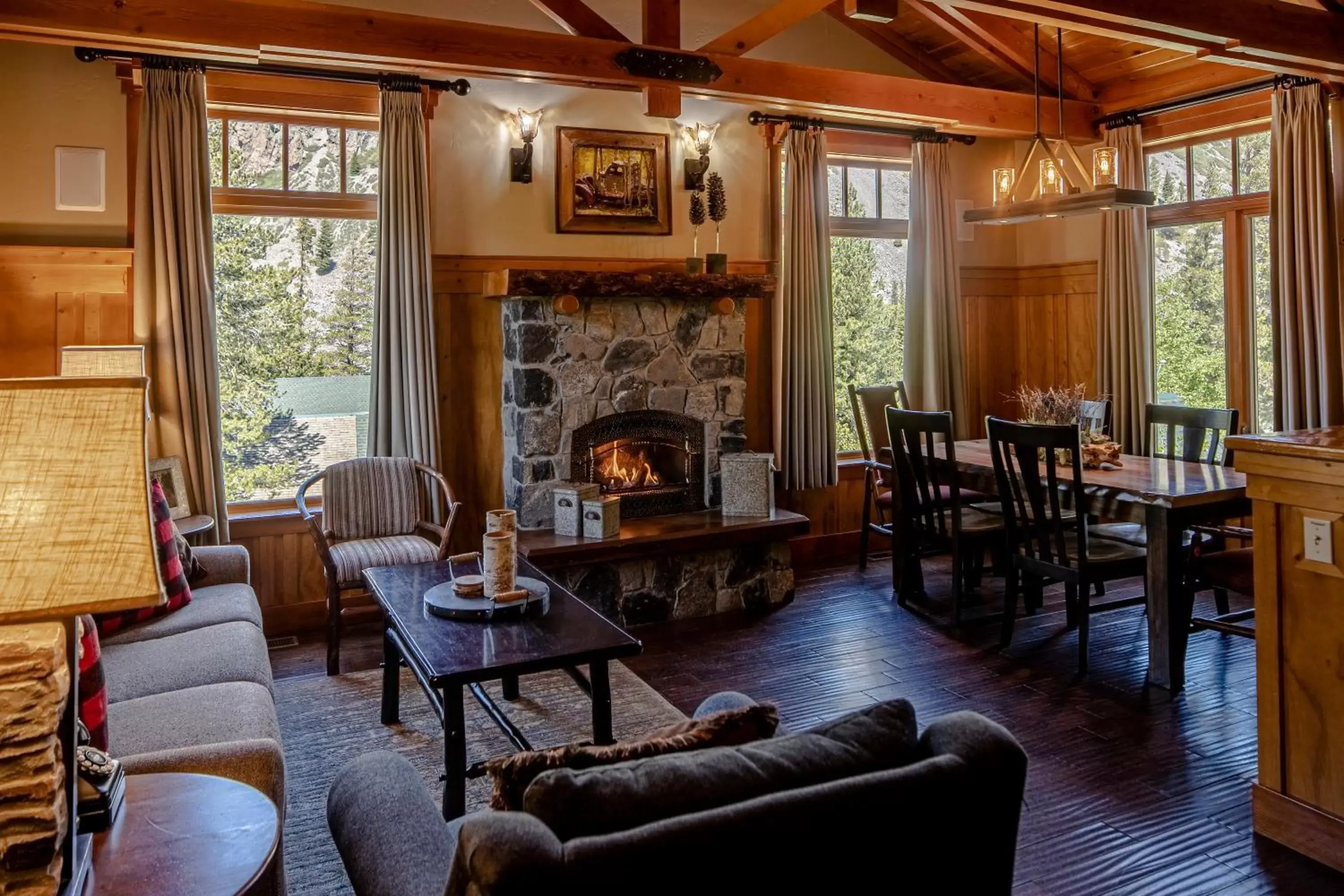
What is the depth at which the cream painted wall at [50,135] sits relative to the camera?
4.54 m

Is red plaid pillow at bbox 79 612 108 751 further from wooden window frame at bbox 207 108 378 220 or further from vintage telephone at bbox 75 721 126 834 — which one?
wooden window frame at bbox 207 108 378 220

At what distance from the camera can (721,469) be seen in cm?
554

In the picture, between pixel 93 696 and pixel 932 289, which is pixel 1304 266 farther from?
pixel 93 696

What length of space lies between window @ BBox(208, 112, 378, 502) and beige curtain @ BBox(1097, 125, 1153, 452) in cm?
446

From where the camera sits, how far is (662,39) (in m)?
5.02

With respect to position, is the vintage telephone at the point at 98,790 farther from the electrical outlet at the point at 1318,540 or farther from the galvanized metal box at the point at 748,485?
the galvanized metal box at the point at 748,485

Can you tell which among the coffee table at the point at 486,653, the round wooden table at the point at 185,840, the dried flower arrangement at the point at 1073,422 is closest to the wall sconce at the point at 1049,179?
the dried flower arrangement at the point at 1073,422

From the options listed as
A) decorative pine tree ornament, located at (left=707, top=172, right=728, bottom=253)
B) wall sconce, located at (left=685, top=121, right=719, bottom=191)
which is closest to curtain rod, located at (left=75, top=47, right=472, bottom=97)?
wall sconce, located at (left=685, top=121, right=719, bottom=191)

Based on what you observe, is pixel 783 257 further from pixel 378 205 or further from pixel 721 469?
pixel 378 205

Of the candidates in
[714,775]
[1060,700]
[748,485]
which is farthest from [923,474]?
[714,775]

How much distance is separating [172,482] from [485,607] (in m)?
2.17

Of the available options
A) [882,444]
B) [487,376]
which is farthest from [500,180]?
[882,444]

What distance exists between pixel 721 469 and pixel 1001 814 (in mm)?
4147

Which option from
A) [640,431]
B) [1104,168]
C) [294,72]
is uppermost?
[294,72]
